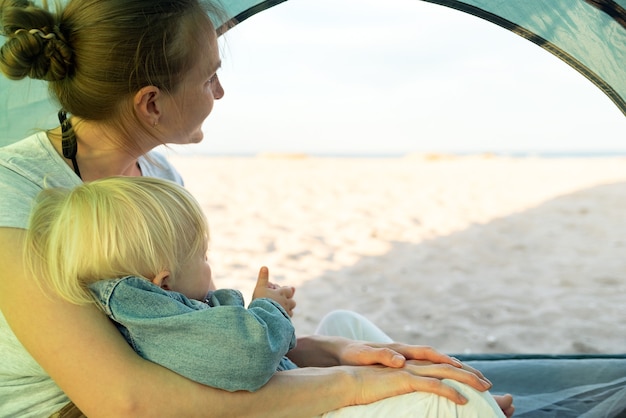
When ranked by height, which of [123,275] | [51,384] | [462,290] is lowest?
[462,290]

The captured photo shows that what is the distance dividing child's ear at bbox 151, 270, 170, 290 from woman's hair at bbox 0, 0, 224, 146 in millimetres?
408

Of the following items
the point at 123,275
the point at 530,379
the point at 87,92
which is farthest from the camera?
the point at 530,379

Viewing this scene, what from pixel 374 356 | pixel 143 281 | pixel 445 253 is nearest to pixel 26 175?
pixel 143 281

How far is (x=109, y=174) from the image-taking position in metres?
1.39

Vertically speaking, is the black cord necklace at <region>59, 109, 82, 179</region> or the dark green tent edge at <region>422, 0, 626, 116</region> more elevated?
the dark green tent edge at <region>422, 0, 626, 116</region>

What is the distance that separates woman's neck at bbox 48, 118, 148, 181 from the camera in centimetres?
133

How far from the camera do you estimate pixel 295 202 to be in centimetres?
689

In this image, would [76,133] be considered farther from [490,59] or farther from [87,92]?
[490,59]

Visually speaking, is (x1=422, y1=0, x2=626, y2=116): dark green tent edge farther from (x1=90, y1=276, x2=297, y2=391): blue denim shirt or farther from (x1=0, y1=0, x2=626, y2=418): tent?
(x1=90, y1=276, x2=297, y2=391): blue denim shirt

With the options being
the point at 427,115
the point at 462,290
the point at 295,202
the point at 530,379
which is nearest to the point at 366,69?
the point at 427,115

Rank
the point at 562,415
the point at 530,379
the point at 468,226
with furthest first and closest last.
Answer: the point at 468,226 < the point at 530,379 < the point at 562,415

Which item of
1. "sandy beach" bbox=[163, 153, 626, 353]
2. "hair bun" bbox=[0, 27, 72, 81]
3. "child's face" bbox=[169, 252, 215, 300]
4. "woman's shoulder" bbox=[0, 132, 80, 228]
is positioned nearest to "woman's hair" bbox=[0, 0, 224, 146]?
"hair bun" bbox=[0, 27, 72, 81]

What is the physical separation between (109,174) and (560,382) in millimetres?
1526

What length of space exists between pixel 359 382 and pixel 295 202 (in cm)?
572
